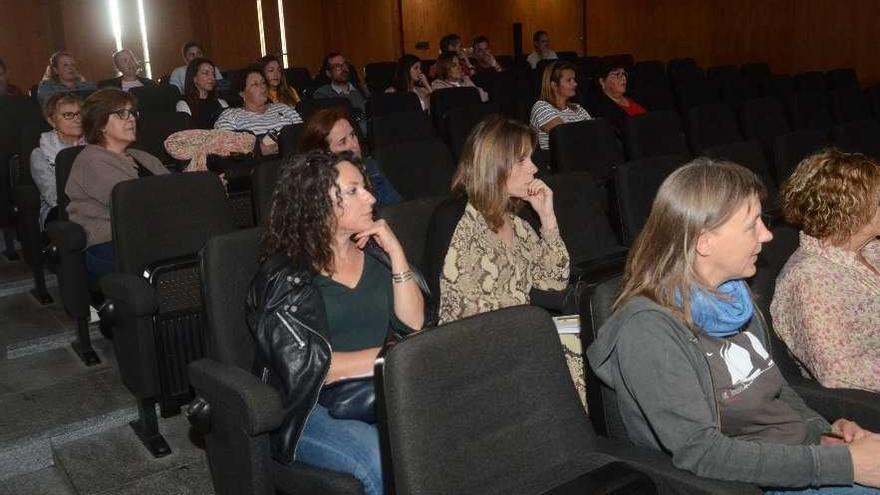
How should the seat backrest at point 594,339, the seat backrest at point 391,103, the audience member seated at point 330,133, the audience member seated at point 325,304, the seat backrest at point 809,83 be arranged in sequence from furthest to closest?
1. the seat backrest at point 809,83
2. the seat backrest at point 391,103
3. the audience member seated at point 330,133
4. the audience member seated at point 325,304
5. the seat backrest at point 594,339

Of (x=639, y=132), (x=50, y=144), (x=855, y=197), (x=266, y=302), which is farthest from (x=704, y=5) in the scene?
(x=266, y=302)

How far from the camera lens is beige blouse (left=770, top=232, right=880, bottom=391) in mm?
2133

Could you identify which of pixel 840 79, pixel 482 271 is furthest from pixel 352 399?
pixel 840 79

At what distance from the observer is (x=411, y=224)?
2.84 m

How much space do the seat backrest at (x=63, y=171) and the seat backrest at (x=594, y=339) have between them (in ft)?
8.40

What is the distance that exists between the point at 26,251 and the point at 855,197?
11.9 ft

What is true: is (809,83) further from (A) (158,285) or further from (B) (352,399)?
(B) (352,399)

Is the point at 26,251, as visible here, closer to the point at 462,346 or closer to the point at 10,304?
the point at 10,304

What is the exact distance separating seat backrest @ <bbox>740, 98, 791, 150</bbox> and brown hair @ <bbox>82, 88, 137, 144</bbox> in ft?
12.0

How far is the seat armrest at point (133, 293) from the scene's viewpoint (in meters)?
2.73

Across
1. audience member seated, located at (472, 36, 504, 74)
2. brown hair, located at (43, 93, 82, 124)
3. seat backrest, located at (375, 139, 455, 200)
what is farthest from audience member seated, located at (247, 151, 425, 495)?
audience member seated, located at (472, 36, 504, 74)

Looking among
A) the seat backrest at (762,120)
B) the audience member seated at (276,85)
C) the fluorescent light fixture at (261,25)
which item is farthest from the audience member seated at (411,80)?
the fluorescent light fixture at (261,25)

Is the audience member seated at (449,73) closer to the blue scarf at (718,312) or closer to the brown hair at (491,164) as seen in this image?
the brown hair at (491,164)

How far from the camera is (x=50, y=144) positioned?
4367 mm
